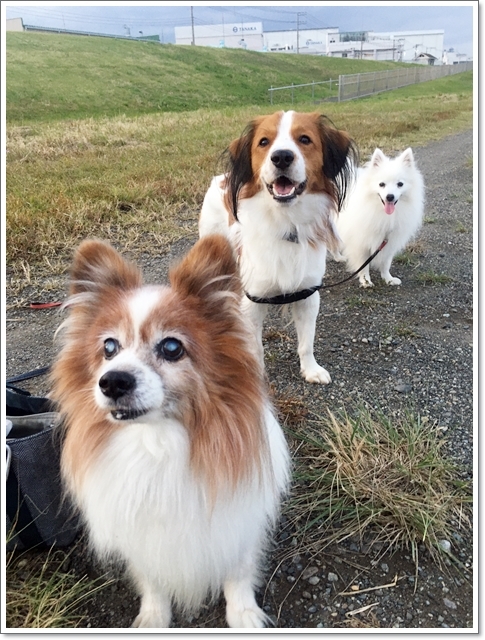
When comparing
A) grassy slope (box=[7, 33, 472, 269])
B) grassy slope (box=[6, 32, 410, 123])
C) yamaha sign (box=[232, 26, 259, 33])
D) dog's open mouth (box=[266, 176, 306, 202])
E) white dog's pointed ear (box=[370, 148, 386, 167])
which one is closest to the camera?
dog's open mouth (box=[266, 176, 306, 202])

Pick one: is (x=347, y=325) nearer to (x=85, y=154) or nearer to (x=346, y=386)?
(x=346, y=386)

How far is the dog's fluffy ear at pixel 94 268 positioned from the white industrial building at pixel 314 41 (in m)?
46.3

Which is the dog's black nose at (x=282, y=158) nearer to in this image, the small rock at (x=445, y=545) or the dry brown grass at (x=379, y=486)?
the dry brown grass at (x=379, y=486)

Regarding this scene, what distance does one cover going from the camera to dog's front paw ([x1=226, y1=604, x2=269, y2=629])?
1884 millimetres

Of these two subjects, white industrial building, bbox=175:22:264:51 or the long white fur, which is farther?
white industrial building, bbox=175:22:264:51

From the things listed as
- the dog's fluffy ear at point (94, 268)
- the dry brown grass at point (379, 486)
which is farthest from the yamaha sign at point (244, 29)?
the dog's fluffy ear at point (94, 268)

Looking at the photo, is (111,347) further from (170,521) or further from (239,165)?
(239,165)

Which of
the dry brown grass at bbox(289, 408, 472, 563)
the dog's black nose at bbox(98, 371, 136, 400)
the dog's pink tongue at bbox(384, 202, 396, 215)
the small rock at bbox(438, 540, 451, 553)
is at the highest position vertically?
the dog's pink tongue at bbox(384, 202, 396, 215)

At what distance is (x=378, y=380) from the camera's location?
3346mm

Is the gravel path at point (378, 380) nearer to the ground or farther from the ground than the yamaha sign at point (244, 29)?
nearer to the ground

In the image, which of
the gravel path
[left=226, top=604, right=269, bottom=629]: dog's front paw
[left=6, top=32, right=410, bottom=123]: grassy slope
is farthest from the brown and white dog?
[left=6, top=32, right=410, bottom=123]: grassy slope

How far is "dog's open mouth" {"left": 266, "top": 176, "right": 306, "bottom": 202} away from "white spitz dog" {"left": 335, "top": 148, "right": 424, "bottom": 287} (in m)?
2.06

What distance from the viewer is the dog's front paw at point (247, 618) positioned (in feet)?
6.18

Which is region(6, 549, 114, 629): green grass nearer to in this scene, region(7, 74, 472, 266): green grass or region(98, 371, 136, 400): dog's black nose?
region(98, 371, 136, 400): dog's black nose
